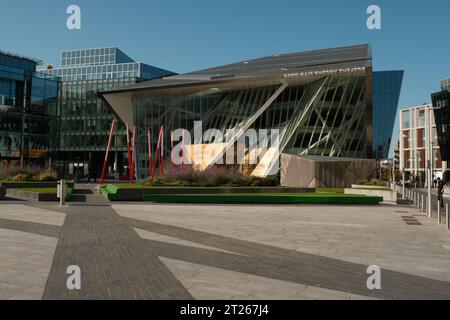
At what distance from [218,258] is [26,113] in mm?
64301

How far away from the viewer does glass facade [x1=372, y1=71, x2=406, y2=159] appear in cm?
14788

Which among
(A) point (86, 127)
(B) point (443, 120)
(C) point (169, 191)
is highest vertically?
(B) point (443, 120)

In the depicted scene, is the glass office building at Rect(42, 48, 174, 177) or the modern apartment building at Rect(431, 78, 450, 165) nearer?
the modern apartment building at Rect(431, 78, 450, 165)

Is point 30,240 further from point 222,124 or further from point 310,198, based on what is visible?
point 222,124

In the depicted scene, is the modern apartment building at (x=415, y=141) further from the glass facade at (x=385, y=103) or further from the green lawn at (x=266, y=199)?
the green lawn at (x=266, y=199)

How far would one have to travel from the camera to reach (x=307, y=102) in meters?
46.2

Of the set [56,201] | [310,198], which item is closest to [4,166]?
[56,201]

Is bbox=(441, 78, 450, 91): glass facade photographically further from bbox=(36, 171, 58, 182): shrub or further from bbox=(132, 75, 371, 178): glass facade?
bbox=(36, 171, 58, 182): shrub

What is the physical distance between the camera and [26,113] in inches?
2603

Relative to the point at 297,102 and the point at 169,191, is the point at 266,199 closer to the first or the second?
the point at 169,191

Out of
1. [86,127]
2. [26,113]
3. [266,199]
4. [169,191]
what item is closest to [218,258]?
[266,199]

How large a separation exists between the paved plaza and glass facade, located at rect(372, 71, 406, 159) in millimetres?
138219

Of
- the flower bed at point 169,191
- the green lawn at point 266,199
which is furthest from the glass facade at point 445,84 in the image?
the green lawn at point 266,199

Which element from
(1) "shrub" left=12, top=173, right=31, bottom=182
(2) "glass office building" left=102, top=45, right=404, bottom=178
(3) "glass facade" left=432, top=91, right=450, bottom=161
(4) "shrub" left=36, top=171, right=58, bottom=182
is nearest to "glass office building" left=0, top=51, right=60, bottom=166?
(2) "glass office building" left=102, top=45, right=404, bottom=178
